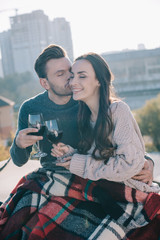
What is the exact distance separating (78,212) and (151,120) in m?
8.18

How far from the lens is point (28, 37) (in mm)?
42156

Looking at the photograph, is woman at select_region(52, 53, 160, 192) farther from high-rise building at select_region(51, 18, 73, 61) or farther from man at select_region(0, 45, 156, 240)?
high-rise building at select_region(51, 18, 73, 61)

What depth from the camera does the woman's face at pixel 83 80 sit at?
1841 mm

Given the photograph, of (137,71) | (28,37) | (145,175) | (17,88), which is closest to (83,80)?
(145,175)

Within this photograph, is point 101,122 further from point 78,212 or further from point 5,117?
point 5,117

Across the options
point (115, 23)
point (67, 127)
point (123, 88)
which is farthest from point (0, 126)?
point (123, 88)

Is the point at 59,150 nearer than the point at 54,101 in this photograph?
Yes

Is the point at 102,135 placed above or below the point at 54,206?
above

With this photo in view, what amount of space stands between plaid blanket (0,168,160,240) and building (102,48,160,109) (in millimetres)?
40261

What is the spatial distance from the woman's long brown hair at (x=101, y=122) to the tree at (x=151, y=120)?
768 centimetres

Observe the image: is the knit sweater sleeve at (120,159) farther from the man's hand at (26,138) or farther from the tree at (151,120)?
the tree at (151,120)

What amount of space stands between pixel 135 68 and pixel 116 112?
42.5 meters

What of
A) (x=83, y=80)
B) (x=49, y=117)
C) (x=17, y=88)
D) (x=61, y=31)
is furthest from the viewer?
(x=61, y=31)

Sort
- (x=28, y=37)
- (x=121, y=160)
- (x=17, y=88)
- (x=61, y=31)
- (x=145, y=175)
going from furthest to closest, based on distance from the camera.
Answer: (x=28, y=37) → (x=61, y=31) → (x=17, y=88) → (x=145, y=175) → (x=121, y=160)
